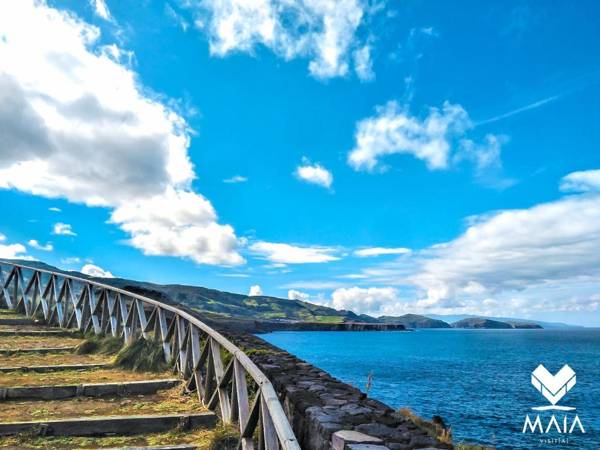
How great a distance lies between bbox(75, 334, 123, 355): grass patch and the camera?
10.4 m

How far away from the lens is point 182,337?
28.2 feet

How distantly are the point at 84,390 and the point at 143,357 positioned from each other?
1.88 metres

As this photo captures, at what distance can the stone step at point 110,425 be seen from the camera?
5.47 m

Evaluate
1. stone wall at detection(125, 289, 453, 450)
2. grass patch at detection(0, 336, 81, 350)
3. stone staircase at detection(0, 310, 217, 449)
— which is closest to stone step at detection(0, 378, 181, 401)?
stone staircase at detection(0, 310, 217, 449)

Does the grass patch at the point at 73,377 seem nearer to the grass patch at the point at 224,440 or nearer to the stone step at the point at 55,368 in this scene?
the stone step at the point at 55,368

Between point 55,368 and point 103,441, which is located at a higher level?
point 55,368

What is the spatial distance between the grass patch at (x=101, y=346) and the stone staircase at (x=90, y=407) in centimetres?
45

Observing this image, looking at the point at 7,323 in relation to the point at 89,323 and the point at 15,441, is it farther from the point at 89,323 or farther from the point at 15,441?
the point at 15,441

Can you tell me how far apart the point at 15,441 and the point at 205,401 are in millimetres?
2543

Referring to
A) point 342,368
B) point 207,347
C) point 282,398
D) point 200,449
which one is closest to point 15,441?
point 200,449

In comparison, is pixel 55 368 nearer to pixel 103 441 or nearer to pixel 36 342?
pixel 36 342

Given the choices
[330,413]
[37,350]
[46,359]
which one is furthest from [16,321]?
[330,413]

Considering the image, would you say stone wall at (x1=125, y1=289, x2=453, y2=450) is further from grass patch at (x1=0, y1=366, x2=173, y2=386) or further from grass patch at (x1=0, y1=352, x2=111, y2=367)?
grass patch at (x1=0, y1=352, x2=111, y2=367)

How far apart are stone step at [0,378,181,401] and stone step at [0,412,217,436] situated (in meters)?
1.50
